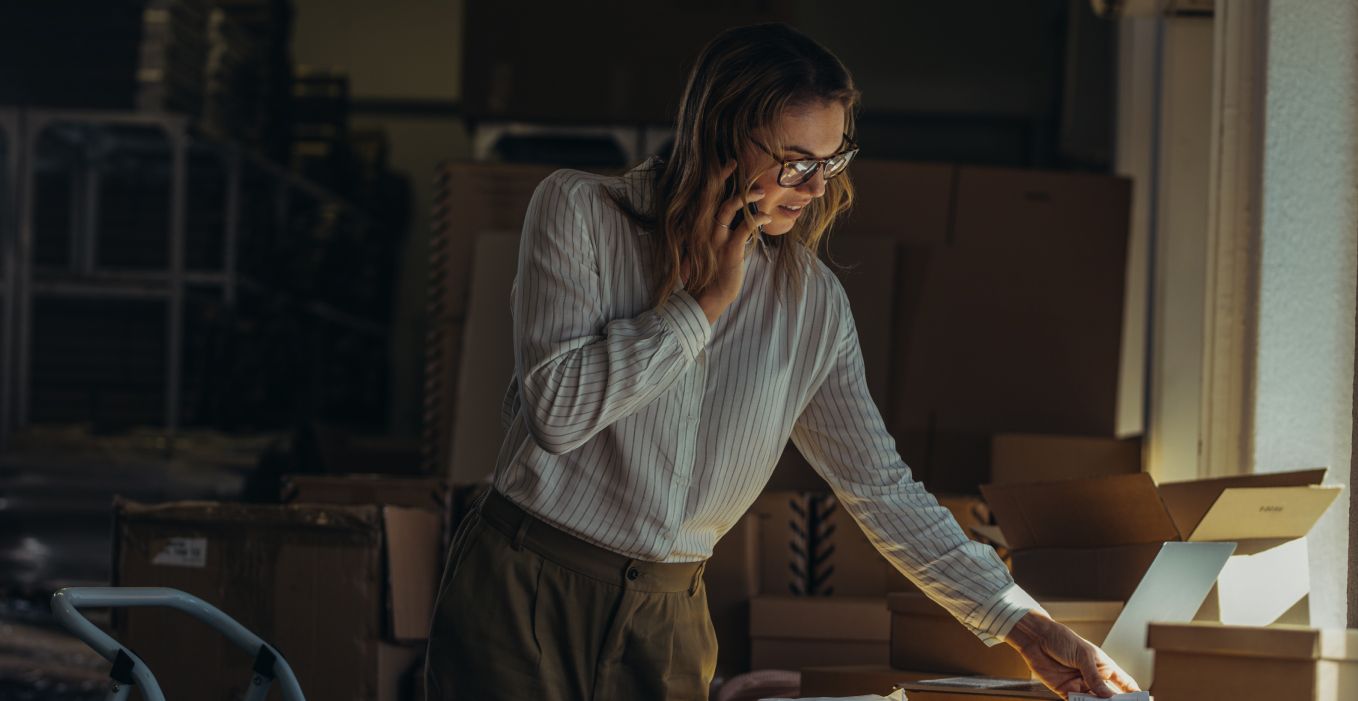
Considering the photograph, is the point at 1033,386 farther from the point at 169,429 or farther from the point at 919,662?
the point at 169,429

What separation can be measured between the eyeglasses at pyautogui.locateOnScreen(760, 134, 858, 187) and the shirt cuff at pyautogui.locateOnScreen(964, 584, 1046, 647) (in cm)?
56

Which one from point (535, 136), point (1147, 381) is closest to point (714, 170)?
point (1147, 381)

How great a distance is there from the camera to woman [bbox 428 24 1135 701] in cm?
164

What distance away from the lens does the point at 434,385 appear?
4180 millimetres

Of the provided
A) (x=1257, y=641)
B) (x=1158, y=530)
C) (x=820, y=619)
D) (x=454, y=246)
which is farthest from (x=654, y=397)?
(x=454, y=246)

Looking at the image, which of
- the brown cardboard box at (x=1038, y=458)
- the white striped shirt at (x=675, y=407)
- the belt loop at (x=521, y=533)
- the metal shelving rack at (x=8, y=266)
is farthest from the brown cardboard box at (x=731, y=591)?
the metal shelving rack at (x=8, y=266)

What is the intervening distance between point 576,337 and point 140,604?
0.69 meters

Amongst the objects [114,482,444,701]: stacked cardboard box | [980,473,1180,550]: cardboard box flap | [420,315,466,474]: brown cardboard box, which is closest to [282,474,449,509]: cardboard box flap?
[114,482,444,701]: stacked cardboard box

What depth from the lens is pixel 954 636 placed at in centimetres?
236

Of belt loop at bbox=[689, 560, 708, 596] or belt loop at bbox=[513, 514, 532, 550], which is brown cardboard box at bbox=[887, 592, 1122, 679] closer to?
belt loop at bbox=[689, 560, 708, 596]

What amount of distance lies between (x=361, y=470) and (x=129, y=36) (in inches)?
74.9

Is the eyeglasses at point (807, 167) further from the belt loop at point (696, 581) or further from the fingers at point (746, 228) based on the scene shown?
the belt loop at point (696, 581)

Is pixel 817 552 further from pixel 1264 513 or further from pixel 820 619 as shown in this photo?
pixel 1264 513

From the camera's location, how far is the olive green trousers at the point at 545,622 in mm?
1688
